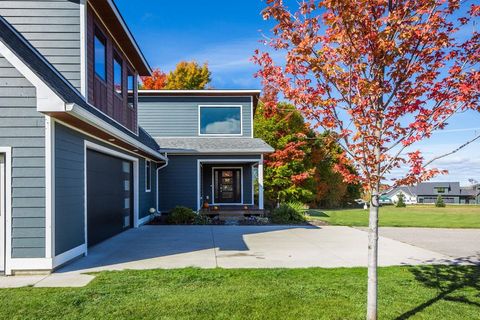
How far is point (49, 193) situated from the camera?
18.1ft

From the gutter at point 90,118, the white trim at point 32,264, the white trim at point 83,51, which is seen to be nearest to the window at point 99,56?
the white trim at point 83,51

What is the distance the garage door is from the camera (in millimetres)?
7602

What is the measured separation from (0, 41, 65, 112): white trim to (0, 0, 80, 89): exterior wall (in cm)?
171

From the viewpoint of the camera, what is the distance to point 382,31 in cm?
317

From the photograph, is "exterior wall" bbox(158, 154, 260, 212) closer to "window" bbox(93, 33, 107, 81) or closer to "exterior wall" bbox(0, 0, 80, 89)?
"window" bbox(93, 33, 107, 81)

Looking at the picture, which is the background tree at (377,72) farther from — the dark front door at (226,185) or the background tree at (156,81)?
the background tree at (156,81)

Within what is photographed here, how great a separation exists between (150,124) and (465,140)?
14740 mm

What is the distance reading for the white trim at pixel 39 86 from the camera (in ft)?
17.4

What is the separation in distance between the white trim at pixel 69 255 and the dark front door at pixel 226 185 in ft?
36.5

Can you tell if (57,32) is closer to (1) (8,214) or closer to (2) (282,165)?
(1) (8,214)

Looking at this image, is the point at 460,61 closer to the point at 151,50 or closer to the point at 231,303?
the point at 231,303

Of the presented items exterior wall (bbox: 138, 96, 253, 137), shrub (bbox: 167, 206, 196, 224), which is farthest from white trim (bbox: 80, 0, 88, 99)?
exterior wall (bbox: 138, 96, 253, 137)

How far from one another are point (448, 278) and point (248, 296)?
3341 mm

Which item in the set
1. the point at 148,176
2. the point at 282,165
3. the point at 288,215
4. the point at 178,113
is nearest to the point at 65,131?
the point at 148,176
